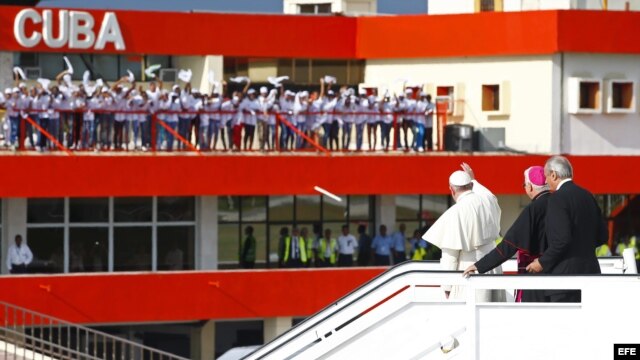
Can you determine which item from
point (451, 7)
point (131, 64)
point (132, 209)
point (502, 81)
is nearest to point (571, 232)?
point (132, 209)

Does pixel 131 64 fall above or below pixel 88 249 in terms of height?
above

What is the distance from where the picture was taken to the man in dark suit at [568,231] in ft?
42.9

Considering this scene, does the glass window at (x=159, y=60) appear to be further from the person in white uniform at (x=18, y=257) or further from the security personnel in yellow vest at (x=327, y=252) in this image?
the person in white uniform at (x=18, y=257)

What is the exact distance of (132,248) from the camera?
3659 centimetres

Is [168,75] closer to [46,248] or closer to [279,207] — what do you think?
[279,207]

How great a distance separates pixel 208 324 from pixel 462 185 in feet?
76.5

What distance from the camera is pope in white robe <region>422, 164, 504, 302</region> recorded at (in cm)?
1405

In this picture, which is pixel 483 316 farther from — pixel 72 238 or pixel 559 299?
pixel 72 238

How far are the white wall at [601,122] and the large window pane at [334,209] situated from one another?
215 inches

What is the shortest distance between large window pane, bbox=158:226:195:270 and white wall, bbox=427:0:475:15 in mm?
10546

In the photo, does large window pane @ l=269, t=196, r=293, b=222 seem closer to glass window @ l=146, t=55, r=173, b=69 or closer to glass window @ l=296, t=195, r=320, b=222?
glass window @ l=296, t=195, r=320, b=222

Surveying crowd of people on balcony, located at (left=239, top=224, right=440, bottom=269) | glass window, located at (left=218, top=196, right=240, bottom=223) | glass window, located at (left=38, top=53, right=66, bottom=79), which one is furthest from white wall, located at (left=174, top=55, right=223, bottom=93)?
crowd of people on balcony, located at (left=239, top=224, right=440, bottom=269)

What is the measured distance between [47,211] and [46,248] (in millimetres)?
818

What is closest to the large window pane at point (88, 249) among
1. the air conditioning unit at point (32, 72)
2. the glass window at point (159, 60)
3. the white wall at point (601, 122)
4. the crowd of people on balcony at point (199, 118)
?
the crowd of people on balcony at point (199, 118)
